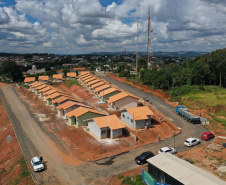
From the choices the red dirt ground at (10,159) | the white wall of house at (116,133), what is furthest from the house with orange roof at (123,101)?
the red dirt ground at (10,159)

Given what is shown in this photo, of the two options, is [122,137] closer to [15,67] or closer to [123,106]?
[123,106]

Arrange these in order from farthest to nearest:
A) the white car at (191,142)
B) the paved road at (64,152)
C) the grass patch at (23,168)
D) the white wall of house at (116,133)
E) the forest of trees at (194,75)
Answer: the forest of trees at (194,75) < the white wall of house at (116,133) < the white car at (191,142) < the grass patch at (23,168) < the paved road at (64,152)

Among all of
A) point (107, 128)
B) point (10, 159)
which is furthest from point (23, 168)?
point (107, 128)

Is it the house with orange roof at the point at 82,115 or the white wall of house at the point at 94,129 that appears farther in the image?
the house with orange roof at the point at 82,115

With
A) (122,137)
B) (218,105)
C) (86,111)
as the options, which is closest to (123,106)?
(86,111)

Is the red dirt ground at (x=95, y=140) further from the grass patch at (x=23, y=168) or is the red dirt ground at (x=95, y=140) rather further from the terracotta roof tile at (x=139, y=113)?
the grass patch at (x=23, y=168)

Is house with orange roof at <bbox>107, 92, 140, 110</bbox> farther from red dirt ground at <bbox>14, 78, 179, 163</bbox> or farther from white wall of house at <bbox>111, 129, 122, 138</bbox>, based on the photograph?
white wall of house at <bbox>111, 129, 122, 138</bbox>
